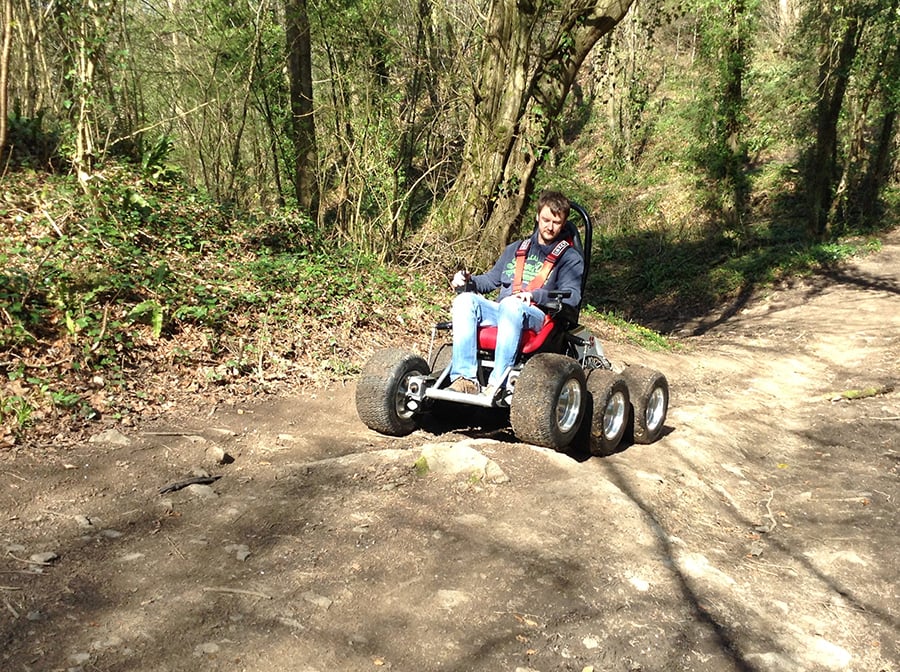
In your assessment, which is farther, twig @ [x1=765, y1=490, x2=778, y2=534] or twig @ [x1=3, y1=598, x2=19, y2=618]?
twig @ [x1=765, y1=490, x2=778, y2=534]

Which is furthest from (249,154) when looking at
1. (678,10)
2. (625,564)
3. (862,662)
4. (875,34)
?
(875,34)

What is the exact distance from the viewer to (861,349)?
36.3 feet

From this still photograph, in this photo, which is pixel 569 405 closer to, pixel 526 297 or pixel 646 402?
pixel 526 297

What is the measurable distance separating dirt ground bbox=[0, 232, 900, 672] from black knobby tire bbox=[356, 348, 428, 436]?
18 centimetres

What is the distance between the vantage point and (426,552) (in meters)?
3.71

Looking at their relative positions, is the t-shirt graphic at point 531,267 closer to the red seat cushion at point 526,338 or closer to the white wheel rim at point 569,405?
the red seat cushion at point 526,338

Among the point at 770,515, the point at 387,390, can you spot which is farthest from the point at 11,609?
the point at 770,515

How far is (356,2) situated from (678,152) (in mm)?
16160

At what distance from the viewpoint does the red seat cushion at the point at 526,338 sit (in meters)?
5.31

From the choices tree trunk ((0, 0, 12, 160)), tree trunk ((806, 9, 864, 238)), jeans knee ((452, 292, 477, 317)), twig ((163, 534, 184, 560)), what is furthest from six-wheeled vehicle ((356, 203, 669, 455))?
tree trunk ((806, 9, 864, 238))

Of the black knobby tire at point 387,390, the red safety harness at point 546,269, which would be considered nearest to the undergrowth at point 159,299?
the black knobby tire at point 387,390

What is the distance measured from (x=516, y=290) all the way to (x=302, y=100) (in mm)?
7259

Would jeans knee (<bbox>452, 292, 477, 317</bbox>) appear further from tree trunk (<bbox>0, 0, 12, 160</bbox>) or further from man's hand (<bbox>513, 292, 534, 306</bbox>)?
tree trunk (<bbox>0, 0, 12, 160</bbox>)

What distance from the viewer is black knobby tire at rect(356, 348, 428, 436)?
525 centimetres
